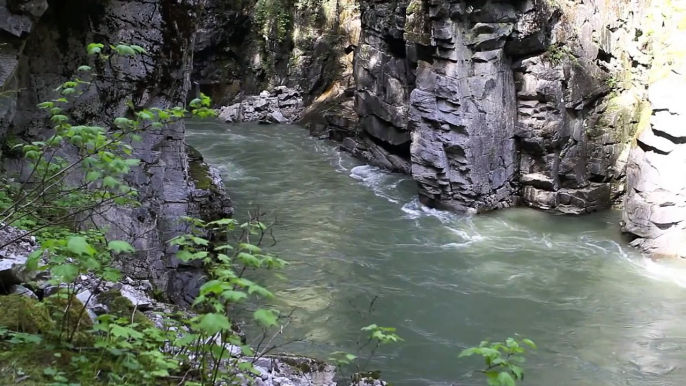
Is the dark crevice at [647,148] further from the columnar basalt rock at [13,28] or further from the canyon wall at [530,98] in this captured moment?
the columnar basalt rock at [13,28]

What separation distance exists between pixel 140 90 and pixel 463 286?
7.21 m

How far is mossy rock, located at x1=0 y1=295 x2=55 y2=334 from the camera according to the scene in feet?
10.7

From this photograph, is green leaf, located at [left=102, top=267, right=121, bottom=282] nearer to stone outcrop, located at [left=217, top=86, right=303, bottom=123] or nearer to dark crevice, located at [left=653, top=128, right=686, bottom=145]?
dark crevice, located at [left=653, top=128, right=686, bottom=145]

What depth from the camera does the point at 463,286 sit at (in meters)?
12.1

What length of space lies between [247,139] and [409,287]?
14.2 meters

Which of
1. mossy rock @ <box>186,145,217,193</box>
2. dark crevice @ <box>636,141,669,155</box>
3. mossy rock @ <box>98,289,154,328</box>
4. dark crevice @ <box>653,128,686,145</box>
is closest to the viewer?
mossy rock @ <box>98,289,154,328</box>

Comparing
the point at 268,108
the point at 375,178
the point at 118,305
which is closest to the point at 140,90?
the point at 118,305

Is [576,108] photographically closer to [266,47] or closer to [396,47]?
[396,47]

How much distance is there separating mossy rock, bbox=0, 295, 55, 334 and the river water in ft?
20.2

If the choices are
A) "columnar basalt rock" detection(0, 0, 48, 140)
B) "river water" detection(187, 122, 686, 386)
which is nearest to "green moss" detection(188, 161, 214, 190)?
"river water" detection(187, 122, 686, 386)

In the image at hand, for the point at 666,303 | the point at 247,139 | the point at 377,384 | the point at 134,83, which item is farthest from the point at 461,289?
the point at 247,139

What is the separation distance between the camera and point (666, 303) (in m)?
11.4

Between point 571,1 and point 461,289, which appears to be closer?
point 461,289

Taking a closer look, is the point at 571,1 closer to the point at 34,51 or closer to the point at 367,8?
the point at 367,8
